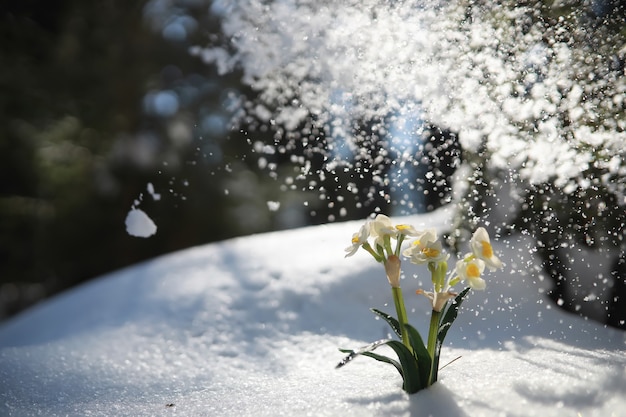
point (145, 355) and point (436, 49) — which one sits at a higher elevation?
point (436, 49)

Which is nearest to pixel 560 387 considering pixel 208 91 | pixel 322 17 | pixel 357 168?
pixel 357 168

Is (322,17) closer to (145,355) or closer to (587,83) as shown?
(587,83)

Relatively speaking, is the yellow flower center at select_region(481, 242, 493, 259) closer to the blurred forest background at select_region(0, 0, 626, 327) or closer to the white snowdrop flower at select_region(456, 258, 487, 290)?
the white snowdrop flower at select_region(456, 258, 487, 290)

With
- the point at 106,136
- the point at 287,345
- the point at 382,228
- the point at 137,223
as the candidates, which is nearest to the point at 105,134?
the point at 106,136

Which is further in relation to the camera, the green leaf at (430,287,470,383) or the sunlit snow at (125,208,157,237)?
the sunlit snow at (125,208,157,237)

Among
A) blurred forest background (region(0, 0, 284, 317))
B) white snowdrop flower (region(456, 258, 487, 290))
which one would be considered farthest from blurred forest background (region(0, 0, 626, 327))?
white snowdrop flower (region(456, 258, 487, 290))

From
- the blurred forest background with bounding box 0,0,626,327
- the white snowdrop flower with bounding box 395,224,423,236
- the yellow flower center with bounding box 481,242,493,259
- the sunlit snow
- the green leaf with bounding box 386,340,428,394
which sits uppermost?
the blurred forest background with bounding box 0,0,626,327

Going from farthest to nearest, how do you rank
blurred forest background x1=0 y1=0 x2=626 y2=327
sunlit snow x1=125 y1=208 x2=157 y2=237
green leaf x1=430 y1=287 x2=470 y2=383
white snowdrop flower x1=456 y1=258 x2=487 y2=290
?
blurred forest background x1=0 y1=0 x2=626 y2=327 < sunlit snow x1=125 y1=208 x2=157 y2=237 < green leaf x1=430 y1=287 x2=470 y2=383 < white snowdrop flower x1=456 y1=258 x2=487 y2=290
